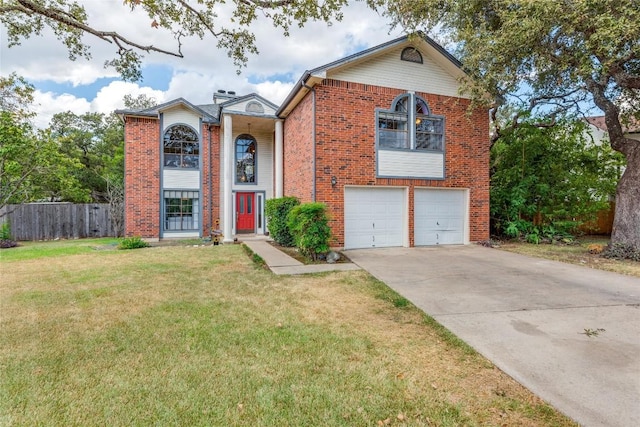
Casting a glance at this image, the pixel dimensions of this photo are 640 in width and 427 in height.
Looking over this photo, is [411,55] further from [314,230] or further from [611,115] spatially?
[314,230]

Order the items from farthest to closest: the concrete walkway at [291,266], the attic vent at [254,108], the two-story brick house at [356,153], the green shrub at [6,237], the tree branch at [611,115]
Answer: the attic vent at [254,108]
the green shrub at [6,237]
the two-story brick house at [356,153]
the tree branch at [611,115]
the concrete walkway at [291,266]

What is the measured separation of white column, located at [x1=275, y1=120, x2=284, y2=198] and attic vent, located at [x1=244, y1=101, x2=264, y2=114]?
936mm

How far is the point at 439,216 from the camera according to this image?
1083 centimetres

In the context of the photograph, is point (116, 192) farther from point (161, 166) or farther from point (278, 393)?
point (278, 393)

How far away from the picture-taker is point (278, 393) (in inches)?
96.9

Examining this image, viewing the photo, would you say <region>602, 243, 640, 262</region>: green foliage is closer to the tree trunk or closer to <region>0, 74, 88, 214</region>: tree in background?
the tree trunk

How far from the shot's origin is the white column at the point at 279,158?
12431 millimetres

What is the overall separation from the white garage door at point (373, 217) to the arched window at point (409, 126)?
62.8 inches

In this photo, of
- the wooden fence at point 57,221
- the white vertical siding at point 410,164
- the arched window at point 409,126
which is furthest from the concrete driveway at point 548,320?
the wooden fence at point 57,221

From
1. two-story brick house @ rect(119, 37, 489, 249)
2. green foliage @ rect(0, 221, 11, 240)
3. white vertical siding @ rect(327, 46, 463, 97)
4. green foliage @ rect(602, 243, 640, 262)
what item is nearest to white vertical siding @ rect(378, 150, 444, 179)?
two-story brick house @ rect(119, 37, 489, 249)

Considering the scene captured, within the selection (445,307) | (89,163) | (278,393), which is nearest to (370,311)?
(445,307)

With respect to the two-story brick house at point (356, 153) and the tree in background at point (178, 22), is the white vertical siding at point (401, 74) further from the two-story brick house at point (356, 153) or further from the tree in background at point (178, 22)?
the tree in background at point (178, 22)

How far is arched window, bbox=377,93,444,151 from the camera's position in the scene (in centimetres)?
1003

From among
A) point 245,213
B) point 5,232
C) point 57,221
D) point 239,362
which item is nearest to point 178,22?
point 239,362
